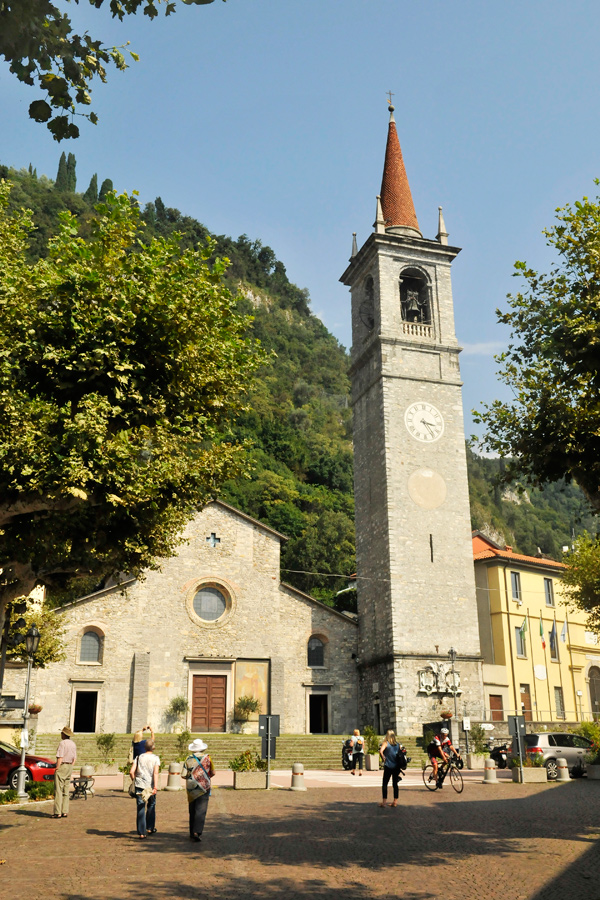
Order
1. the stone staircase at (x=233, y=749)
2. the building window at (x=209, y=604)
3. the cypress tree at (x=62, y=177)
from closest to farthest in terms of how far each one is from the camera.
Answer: the stone staircase at (x=233, y=749) → the building window at (x=209, y=604) → the cypress tree at (x=62, y=177)

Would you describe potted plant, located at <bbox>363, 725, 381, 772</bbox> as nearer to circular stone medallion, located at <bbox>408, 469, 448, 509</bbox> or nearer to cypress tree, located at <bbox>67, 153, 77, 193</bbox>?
circular stone medallion, located at <bbox>408, 469, 448, 509</bbox>

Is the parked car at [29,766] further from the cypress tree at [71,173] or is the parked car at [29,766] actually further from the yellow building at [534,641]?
the cypress tree at [71,173]

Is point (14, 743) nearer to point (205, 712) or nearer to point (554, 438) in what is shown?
point (205, 712)

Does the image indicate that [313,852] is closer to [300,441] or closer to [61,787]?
[61,787]

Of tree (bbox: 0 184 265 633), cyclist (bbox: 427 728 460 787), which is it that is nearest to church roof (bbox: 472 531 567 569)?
cyclist (bbox: 427 728 460 787)

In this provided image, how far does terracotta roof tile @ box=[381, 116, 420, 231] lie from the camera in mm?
39188

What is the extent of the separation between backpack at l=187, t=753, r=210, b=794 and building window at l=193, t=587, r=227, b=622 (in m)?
23.6

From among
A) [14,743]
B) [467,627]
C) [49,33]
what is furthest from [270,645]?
[49,33]

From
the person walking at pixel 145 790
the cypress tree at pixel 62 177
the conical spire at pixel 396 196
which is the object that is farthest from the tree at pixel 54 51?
the cypress tree at pixel 62 177

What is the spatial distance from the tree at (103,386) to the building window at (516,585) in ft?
104

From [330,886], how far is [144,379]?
812 centimetres

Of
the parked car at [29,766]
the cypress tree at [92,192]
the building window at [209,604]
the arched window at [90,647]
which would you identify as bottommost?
the parked car at [29,766]

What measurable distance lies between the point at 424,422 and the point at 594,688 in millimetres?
21951

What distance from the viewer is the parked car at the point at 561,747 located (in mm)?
23750
